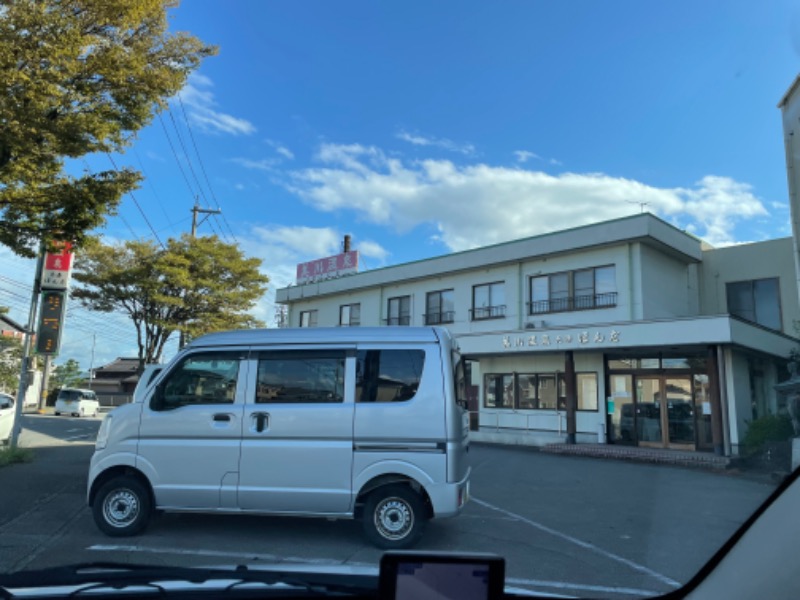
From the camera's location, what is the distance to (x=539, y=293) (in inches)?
801

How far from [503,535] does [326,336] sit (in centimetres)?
301

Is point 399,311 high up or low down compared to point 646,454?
up

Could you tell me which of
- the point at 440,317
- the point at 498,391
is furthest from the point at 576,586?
the point at 440,317

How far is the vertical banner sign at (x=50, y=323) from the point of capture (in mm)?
12867

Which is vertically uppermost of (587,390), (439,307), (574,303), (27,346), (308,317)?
(308,317)

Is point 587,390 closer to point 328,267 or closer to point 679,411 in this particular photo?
point 679,411

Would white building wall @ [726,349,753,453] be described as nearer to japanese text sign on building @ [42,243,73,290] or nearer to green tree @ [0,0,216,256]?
green tree @ [0,0,216,256]

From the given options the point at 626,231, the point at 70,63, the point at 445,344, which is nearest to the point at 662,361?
the point at 626,231

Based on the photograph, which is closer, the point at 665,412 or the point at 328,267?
the point at 665,412

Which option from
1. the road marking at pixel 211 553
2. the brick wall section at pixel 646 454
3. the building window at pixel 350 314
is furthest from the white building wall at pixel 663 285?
the road marking at pixel 211 553

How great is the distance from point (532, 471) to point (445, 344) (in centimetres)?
737

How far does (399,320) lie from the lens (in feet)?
82.2

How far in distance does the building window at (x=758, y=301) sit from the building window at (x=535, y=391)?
524 cm

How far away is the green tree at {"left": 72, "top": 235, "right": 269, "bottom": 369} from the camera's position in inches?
1072
